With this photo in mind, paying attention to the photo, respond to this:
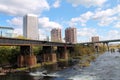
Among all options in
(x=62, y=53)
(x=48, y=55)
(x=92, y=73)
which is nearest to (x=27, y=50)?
(x=48, y=55)

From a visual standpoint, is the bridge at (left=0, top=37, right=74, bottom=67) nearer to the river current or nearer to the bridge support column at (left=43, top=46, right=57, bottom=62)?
the bridge support column at (left=43, top=46, right=57, bottom=62)

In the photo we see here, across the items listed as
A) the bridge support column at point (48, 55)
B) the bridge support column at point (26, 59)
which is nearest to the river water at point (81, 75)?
the bridge support column at point (26, 59)

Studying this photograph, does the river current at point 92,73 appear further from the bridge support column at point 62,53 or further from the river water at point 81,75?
the bridge support column at point 62,53

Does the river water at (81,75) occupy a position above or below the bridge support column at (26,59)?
below

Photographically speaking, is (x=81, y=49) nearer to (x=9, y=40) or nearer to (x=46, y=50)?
(x=46, y=50)

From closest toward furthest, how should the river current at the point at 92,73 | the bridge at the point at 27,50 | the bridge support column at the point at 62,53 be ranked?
the river current at the point at 92,73 → the bridge at the point at 27,50 → the bridge support column at the point at 62,53

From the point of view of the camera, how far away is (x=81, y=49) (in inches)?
6663

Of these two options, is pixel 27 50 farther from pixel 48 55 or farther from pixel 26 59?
pixel 48 55

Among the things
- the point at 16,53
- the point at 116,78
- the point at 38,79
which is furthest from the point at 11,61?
the point at 116,78

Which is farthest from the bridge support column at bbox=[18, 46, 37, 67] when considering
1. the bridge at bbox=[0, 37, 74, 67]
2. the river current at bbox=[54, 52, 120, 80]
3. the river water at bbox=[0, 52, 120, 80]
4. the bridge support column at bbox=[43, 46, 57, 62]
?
the bridge support column at bbox=[43, 46, 57, 62]

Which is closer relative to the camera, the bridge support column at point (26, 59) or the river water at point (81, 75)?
the river water at point (81, 75)

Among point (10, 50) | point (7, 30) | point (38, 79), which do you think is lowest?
point (38, 79)

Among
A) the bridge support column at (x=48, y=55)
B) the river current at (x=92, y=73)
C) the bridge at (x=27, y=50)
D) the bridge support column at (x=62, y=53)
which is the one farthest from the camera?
the bridge support column at (x=62, y=53)

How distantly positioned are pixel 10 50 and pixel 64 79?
51.4 meters
